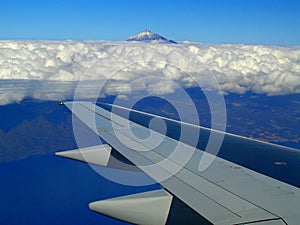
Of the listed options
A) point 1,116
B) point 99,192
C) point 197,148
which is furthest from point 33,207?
point 1,116

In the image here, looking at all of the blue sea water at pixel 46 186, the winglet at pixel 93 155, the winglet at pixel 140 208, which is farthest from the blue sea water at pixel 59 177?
the winglet at pixel 140 208

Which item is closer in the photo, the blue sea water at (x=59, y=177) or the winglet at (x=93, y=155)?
the blue sea water at (x=59, y=177)

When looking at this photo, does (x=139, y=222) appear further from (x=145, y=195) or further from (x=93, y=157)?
(x=93, y=157)

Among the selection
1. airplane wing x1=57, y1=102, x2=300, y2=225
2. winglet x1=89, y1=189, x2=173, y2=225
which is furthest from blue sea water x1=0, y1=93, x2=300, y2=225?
winglet x1=89, y1=189, x2=173, y2=225

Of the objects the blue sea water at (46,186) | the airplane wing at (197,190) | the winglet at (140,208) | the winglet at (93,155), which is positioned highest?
the airplane wing at (197,190)

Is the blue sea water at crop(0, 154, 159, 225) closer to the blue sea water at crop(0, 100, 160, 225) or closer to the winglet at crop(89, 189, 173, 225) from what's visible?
the blue sea water at crop(0, 100, 160, 225)

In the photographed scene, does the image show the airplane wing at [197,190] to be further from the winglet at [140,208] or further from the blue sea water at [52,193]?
the blue sea water at [52,193]
